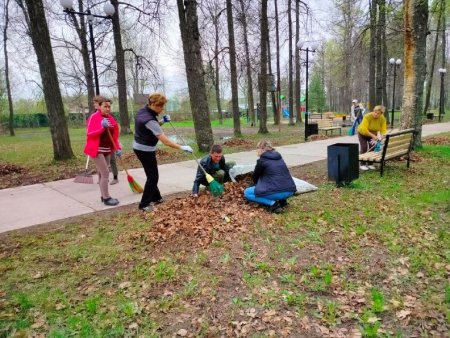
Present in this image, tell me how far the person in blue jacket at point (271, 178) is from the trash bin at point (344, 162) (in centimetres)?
181

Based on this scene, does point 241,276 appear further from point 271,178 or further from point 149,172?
point 149,172

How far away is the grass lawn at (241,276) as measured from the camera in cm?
274

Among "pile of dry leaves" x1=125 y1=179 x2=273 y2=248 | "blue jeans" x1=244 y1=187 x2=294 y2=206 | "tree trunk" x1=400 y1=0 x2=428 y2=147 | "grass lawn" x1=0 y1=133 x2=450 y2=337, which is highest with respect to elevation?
"tree trunk" x1=400 y1=0 x2=428 y2=147

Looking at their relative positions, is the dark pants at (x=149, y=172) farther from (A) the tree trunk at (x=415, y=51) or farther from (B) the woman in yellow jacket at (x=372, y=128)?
(A) the tree trunk at (x=415, y=51)

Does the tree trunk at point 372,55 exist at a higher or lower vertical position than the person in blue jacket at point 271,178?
higher

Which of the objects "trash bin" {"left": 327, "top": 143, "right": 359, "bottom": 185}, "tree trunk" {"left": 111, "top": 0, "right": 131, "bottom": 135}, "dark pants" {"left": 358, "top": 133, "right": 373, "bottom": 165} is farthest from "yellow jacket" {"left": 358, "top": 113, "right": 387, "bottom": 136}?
"tree trunk" {"left": 111, "top": 0, "right": 131, "bottom": 135}

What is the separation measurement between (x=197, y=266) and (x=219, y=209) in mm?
1492

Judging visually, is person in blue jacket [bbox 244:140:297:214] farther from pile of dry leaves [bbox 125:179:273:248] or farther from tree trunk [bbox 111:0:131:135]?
tree trunk [bbox 111:0:131:135]

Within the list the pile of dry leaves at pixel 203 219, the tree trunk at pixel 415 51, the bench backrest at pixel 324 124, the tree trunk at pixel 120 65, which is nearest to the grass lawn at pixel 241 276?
the pile of dry leaves at pixel 203 219

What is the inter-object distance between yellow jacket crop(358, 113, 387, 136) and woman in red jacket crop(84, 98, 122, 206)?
5.19 meters

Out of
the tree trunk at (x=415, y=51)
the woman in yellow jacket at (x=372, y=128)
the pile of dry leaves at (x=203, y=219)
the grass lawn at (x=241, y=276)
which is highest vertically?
the tree trunk at (x=415, y=51)

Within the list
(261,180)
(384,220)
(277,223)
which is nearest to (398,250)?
(384,220)

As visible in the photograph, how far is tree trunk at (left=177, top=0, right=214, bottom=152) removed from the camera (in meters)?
9.98

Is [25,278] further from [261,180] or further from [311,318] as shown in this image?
[261,180]
